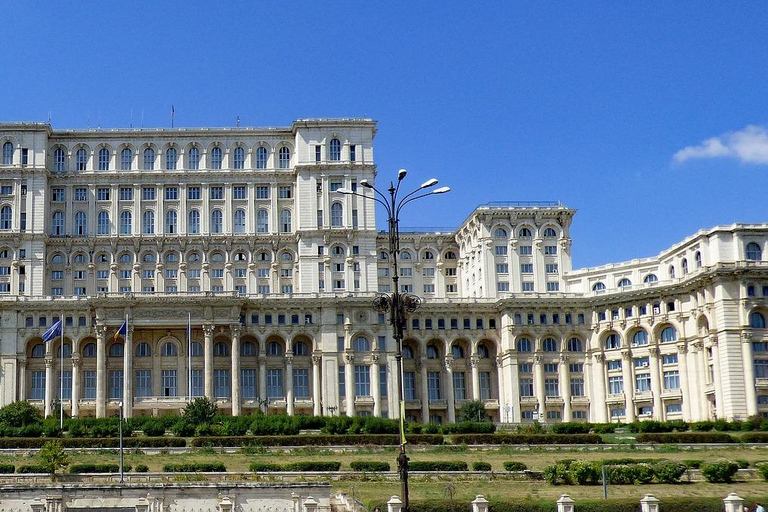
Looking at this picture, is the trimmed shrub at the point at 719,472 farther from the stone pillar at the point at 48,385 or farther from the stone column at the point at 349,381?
the stone pillar at the point at 48,385

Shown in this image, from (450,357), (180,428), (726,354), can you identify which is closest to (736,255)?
(726,354)

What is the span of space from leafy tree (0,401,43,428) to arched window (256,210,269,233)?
38.2 meters

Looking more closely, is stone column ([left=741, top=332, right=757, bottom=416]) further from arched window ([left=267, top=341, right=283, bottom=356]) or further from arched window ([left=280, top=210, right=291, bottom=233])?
arched window ([left=280, top=210, right=291, bottom=233])

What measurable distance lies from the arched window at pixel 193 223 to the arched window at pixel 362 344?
1004 inches

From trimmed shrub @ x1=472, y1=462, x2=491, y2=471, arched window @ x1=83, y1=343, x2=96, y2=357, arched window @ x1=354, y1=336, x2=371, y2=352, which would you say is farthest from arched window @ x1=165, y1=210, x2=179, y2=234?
trimmed shrub @ x1=472, y1=462, x2=491, y2=471

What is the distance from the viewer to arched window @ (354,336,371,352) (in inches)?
5054

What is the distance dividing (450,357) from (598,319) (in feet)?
58.4

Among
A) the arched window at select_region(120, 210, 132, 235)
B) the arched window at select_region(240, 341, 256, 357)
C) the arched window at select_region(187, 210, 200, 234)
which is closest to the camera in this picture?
the arched window at select_region(240, 341, 256, 357)

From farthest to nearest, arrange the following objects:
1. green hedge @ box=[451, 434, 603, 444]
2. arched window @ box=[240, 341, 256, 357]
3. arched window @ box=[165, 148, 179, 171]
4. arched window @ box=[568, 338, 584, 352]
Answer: arched window @ box=[165, 148, 179, 171]
arched window @ box=[568, 338, 584, 352]
arched window @ box=[240, 341, 256, 357]
green hedge @ box=[451, 434, 603, 444]

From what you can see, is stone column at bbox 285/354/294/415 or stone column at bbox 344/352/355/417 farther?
stone column at bbox 285/354/294/415

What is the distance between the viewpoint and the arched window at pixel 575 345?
13062 cm

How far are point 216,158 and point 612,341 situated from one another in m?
53.6

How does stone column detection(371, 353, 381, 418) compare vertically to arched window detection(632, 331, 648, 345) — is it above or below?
below

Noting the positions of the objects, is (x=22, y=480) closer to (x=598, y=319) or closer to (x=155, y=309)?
(x=155, y=309)
